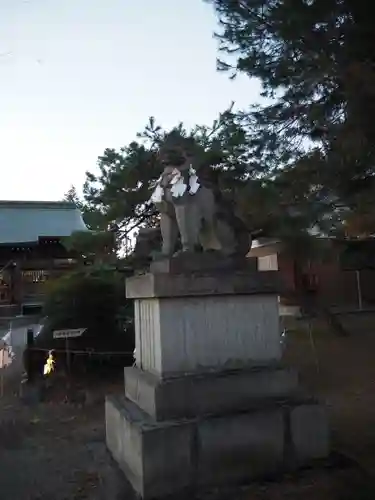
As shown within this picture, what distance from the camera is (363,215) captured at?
19.3 feet

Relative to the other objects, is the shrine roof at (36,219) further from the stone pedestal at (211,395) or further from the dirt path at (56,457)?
the stone pedestal at (211,395)

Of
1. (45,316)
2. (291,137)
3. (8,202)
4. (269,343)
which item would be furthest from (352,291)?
(8,202)

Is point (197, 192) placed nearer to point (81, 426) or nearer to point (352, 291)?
point (81, 426)

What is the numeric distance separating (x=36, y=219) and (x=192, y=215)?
27170 mm

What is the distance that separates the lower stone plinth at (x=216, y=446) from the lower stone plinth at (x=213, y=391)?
0.37ft

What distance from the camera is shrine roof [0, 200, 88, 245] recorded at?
27.7 m

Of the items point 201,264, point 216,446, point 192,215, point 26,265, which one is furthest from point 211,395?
point 26,265

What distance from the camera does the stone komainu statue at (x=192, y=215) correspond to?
173 inches

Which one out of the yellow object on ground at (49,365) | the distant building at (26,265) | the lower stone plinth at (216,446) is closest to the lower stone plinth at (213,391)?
the lower stone plinth at (216,446)

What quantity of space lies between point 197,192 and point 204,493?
240cm

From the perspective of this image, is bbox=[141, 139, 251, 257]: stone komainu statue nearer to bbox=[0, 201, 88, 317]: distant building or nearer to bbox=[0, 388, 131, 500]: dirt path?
bbox=[0, 388, 131, 500]: dirt path

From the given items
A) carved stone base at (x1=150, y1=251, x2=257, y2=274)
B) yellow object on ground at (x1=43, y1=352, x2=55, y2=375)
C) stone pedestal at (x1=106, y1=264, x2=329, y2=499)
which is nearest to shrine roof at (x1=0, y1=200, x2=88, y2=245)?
yellow object on ground at (x1=43, y1=352, x2=55, y2=375)

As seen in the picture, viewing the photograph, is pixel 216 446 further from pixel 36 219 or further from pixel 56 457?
pixel 36 219

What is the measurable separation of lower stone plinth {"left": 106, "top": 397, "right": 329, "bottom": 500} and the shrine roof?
23.8 metres
